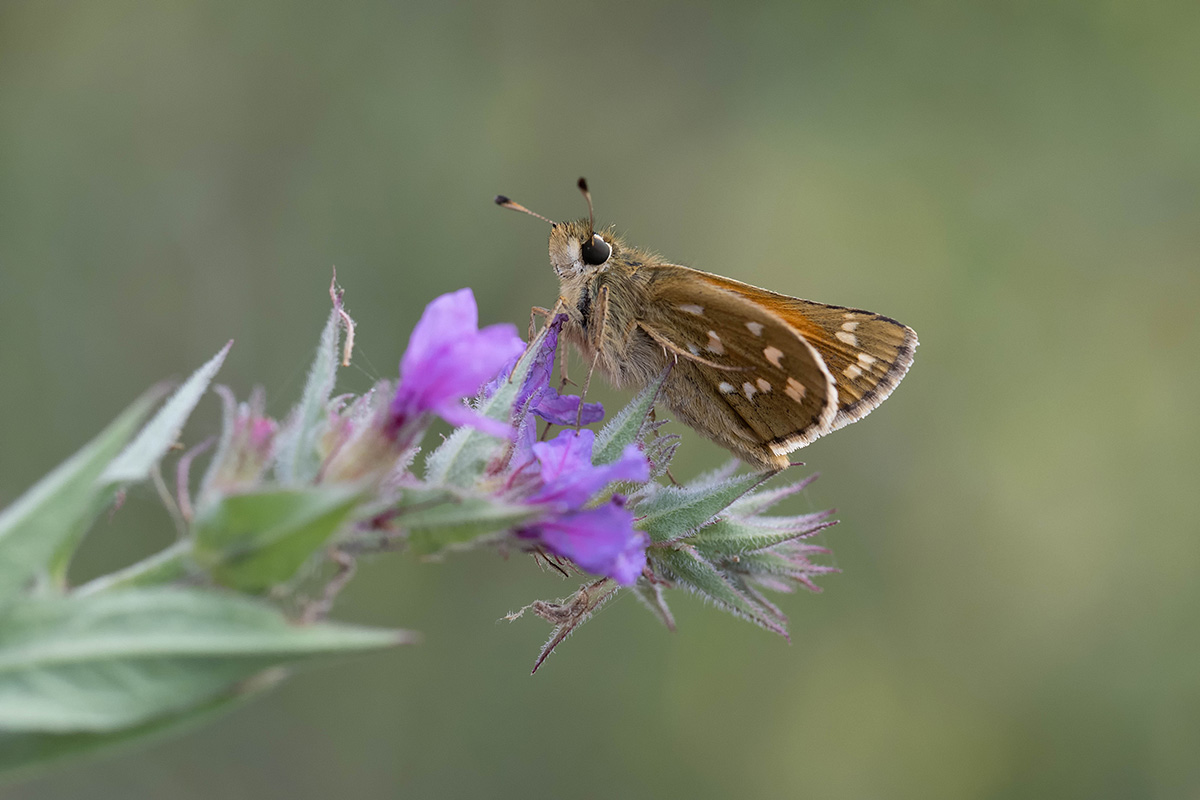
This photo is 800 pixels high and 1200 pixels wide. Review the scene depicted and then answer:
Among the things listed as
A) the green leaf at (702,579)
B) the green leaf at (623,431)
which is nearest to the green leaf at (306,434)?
the green leaf at (623,431)

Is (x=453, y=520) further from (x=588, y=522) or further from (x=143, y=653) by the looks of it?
(x=143, y=653)

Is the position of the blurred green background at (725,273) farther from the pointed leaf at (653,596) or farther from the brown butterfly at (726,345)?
the pointed leaf at (653,596)

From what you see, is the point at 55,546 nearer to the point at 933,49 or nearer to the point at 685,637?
the point at 685,637

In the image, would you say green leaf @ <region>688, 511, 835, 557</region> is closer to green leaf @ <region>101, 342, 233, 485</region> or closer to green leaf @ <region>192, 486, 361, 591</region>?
green leaf @ <region>192, 486, 361, 591</region>

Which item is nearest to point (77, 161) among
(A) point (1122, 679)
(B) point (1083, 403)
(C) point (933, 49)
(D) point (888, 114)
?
(D) point (888, 114)

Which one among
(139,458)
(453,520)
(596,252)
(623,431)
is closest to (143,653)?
(139,458)

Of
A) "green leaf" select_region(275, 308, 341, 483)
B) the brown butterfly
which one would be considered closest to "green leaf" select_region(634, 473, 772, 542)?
"green leaf" select_region(275, 308, 341, 483)

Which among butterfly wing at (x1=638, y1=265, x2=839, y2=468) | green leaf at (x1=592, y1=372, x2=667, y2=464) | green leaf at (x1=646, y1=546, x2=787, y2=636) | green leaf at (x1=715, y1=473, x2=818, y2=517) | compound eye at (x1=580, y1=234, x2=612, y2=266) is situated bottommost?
green leaf at (x1=646, y1=546, x2=787, y2=636)
